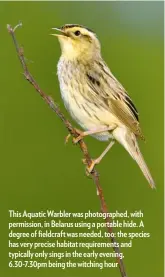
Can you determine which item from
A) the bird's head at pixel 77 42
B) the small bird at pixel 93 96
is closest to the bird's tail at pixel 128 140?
the small bird at pixel 93 96

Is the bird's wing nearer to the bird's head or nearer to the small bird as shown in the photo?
the small bird

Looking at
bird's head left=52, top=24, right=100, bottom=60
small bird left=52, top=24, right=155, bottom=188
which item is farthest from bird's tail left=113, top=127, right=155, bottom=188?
bird's head left=52, top=24, right=100, bottom=60

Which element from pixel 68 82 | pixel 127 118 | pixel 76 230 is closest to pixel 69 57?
pixel 68 82

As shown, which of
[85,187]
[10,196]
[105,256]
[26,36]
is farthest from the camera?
[26,36]

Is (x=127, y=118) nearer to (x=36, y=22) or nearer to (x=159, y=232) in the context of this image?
(x=159, y=232)

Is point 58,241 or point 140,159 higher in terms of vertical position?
point 140,159

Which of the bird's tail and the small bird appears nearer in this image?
the small bird

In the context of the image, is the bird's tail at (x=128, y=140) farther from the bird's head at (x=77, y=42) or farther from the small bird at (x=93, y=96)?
the bird's head at (x=77, y=42)

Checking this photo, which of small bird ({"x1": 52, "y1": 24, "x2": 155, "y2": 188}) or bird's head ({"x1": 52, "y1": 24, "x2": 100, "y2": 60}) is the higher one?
bird's head ({"x1": 52, "y1": 24, "x2": 100, "y2": 60})
